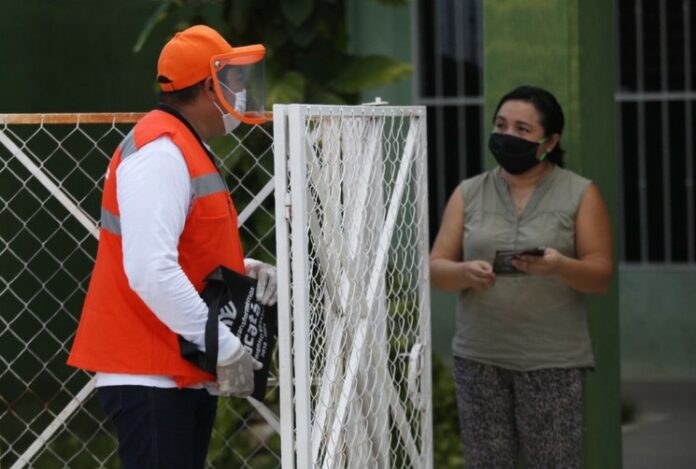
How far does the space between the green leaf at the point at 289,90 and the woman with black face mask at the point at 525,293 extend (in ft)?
7.72

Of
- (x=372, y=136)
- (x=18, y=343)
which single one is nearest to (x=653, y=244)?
(x=18, y=343)

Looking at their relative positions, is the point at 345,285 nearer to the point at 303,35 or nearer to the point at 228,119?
the point at 228,119

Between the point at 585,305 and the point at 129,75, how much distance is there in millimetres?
3887

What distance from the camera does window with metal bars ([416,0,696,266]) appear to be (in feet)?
31.5

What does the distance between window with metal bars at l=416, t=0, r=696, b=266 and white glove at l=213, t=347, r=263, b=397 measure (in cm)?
625

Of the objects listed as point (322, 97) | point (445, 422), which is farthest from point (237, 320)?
point (445, 422)

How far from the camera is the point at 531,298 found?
4.70 meters

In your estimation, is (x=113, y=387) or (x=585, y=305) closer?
(x=113, y=387)

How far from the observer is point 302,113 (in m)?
3.69

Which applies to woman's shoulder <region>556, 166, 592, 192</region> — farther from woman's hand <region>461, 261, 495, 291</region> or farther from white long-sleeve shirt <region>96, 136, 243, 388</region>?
white long-sleeve shirt <region>96, 136, 243, 388</region>

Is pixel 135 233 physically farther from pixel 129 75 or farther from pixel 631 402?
pixel 631 402

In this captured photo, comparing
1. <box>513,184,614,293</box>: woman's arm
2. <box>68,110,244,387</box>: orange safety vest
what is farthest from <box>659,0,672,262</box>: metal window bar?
<box>68,110,244,387</box>: orange safety vest

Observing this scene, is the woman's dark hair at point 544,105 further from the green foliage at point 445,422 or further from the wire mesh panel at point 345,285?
the green foliage at point 445,422

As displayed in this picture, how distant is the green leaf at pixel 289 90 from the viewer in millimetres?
7039
